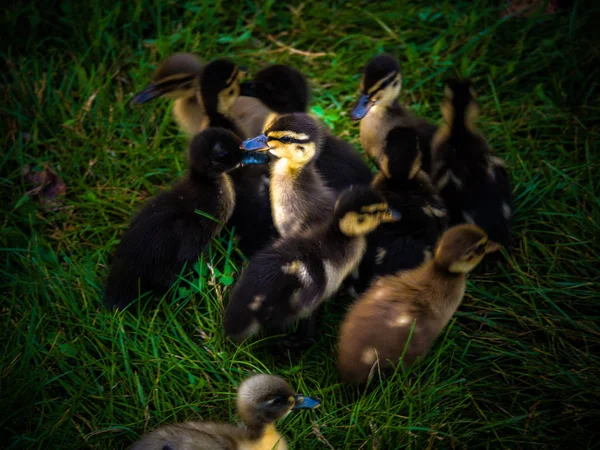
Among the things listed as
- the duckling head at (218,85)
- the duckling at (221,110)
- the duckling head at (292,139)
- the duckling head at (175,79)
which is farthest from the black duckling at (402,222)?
the duckling head at (175,79)

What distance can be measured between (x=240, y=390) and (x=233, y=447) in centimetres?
17

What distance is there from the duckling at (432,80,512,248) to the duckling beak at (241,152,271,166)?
27.2 inches

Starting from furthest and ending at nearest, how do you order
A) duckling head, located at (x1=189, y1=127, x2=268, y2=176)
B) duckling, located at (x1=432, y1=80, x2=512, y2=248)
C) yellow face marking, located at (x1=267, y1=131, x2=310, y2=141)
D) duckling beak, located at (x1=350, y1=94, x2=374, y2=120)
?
1. duckling beak, located at (x1=350, y1=94, x2=374, y2=120)
2. duckling, located at (x1=432, y1=80, x2=512, y2=248)
3. duckling head, located at (x1=189, y1=127, x2=268, y2=176)
4. yellow face marking, located at (x1=267, y1=131, x2=310, y2=141)

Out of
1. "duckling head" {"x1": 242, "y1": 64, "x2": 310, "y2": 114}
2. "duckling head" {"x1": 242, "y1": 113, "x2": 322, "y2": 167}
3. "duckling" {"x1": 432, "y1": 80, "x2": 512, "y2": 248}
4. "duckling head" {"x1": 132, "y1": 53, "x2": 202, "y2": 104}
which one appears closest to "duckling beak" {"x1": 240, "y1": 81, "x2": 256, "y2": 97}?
"duckling head" {"x1": 242, "y1": 64, "x2": 310, "y2": 114}

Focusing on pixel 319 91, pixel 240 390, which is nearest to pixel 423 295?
pixel 240 390

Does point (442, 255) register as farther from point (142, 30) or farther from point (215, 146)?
point (142, 30)

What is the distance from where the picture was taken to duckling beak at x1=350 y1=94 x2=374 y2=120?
9.61 ft

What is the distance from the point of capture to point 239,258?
270 centimetres

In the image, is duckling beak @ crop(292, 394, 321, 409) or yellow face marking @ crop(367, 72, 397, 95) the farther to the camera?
Answer: yellow face marking @ crop(367, 72, 397, 95)

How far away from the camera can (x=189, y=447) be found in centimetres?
184

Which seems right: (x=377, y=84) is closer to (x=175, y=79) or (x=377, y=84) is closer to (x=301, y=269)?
(x=175, y=79)

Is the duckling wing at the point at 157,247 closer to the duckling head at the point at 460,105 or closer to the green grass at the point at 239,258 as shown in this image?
the green grass at the point at 239,258

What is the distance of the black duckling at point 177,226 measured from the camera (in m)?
2.44

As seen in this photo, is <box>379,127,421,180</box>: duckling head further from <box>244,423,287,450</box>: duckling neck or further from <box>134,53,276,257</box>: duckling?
<box>244,423,287,450</box>: duckling neck
